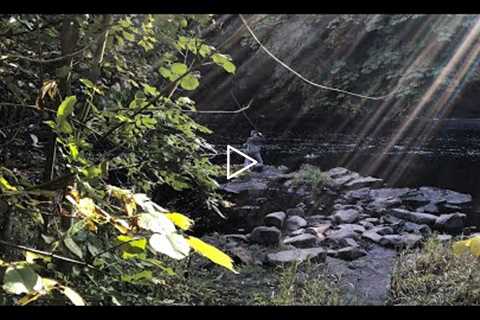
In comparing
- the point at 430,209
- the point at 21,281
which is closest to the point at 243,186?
Result: the point at 430,209

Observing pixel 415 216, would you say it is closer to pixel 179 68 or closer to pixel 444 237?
pixel 444 237

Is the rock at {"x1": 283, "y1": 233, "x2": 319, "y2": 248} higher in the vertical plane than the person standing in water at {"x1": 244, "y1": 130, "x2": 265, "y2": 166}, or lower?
lower

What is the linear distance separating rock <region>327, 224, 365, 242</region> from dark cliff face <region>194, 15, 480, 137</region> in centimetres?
51

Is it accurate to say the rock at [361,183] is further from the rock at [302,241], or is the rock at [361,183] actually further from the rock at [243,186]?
the rock at [243,186]

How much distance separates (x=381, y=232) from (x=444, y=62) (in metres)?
0.92

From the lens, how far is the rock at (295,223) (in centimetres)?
230

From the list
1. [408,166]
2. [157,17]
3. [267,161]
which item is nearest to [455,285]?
[267,161]

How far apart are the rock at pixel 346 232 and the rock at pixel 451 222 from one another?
398mm

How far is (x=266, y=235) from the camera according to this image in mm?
2438

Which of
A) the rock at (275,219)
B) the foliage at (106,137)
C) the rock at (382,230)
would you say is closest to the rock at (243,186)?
the rock at (275,219)

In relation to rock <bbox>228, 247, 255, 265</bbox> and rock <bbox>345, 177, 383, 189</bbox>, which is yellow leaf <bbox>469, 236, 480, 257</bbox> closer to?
rock <bbox>228, 247, 255, 265</bbox>

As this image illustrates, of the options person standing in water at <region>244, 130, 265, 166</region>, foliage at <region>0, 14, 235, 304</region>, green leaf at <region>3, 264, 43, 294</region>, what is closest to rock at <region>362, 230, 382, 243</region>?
person standing in water at <region>244, 130, 265, 166</region>

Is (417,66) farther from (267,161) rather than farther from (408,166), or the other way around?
(267,161)

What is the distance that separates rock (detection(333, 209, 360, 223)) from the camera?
2.47 meters
